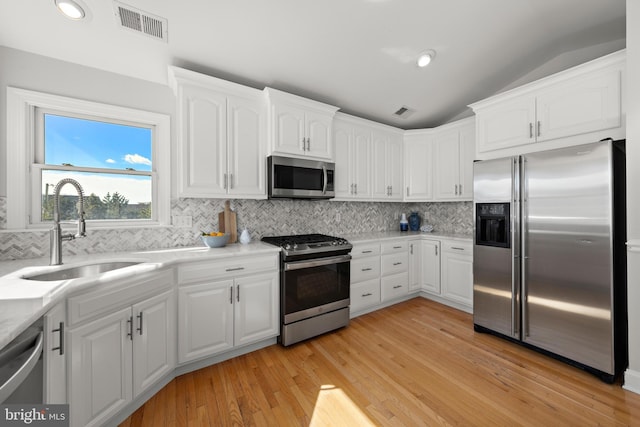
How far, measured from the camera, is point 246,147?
253 cm

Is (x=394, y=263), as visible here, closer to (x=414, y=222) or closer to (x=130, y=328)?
(x=414, y=222)

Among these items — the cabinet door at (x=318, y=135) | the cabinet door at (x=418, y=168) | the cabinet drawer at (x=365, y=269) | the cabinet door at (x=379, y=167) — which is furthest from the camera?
the cabinet door at (x=418, y=168)

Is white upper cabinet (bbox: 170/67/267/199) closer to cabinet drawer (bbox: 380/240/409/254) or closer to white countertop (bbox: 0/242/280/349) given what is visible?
white countertop (bbox: 0/242/280/349)

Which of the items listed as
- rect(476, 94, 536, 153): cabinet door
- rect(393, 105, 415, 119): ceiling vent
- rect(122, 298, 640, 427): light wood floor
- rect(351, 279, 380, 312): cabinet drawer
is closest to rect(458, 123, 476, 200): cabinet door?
rect(476, 94, 536, 153): cabinet door

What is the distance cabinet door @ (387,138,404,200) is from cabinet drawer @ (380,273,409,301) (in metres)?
1.15

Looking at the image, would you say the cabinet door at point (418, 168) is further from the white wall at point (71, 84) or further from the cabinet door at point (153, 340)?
the cabinet door at point (153, 340)

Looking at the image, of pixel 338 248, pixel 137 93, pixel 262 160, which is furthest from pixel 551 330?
pixel 137 93

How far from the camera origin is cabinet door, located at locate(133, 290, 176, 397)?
1.61 metres

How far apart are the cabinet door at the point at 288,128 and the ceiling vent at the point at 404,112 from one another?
5.37 feet

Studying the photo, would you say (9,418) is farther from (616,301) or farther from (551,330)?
(616,301)

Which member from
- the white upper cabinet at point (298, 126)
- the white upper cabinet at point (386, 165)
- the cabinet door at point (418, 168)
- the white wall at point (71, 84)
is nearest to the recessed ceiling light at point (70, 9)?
the white wall at point (71, 84)

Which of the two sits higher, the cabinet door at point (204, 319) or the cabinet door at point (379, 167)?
the cabinet door at point (379, 167)

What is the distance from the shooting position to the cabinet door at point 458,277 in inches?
122

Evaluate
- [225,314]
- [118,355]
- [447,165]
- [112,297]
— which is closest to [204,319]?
[225,314]
